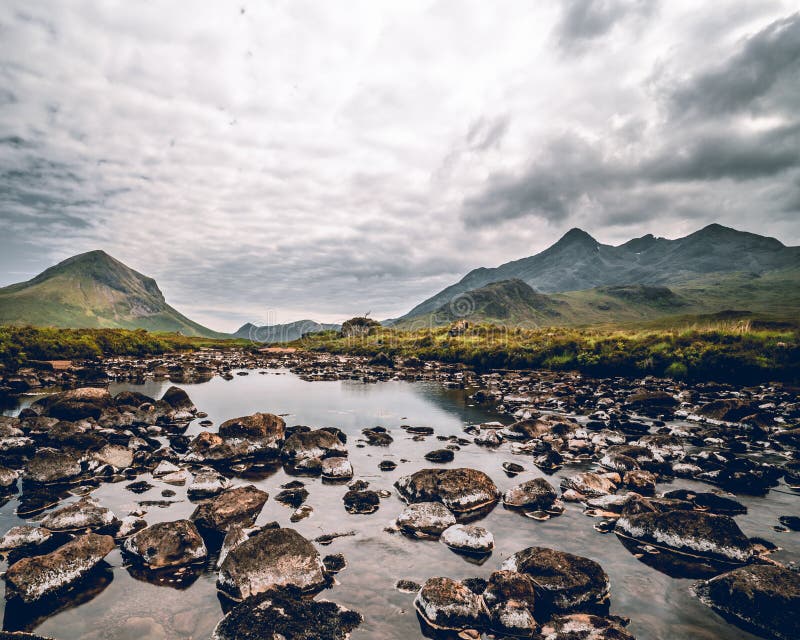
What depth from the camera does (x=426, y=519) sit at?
9.64 m

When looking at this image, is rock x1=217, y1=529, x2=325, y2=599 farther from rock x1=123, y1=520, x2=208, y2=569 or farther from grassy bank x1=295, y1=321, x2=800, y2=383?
grassy bank x1=295, y1=321, x2=800, y2=383

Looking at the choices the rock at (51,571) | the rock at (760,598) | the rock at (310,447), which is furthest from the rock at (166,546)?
the rock at (760,598)

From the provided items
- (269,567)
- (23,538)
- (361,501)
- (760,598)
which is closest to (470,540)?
(361,501)

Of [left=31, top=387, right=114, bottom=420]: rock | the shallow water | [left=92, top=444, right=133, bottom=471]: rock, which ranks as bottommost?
the shallow water

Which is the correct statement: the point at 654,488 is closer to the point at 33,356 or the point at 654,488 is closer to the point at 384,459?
the point at 384,459

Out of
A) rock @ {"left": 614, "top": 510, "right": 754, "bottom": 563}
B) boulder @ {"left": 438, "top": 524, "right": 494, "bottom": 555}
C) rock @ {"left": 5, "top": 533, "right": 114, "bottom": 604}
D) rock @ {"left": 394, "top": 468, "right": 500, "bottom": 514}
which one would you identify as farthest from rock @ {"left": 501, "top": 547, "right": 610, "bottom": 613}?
rock @ {"left": 5, "top": 533, "right": 114, "bottom": 604}

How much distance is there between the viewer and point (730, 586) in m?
6.89

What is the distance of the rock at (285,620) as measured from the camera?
225 inches

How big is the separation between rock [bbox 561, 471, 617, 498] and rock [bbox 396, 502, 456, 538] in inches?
179

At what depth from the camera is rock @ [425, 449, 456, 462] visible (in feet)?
49.8

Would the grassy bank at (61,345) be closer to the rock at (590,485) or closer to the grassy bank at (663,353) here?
the grassy bank at (663,353)

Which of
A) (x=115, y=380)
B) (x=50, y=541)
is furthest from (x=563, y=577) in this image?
(x=115, y=380)

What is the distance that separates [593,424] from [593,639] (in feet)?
54.5

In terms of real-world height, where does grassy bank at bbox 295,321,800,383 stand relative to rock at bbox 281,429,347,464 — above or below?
above
